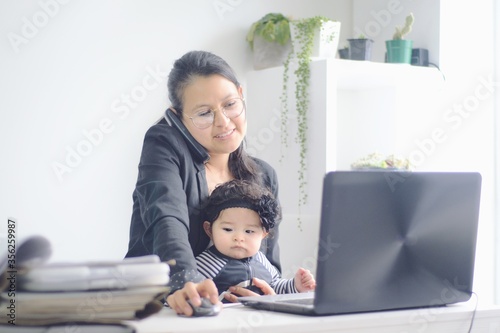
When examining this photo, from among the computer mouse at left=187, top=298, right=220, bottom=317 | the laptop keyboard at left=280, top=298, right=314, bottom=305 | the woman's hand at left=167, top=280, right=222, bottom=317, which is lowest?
the laptop keyboard at left=280, top=298, right=314, bottom=305

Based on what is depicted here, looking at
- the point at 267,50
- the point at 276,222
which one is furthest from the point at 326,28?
the point at 276,222

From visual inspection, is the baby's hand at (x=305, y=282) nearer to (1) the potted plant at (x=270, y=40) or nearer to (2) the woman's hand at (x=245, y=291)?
(2) the woman's hand at (x=245, y=291)

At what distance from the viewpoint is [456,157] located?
3.57 meters

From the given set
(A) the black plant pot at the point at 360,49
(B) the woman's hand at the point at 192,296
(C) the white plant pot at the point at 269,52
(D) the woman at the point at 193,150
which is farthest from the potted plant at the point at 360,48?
(B) the woman's hand at the point at 192,296

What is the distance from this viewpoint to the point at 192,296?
135 cm

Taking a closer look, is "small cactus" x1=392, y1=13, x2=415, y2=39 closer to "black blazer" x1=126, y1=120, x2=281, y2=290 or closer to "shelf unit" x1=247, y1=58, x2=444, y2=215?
"shelf unit" x1=247, y1=58, x2=444, y2=215

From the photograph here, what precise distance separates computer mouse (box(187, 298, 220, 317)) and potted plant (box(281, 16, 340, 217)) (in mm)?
1990

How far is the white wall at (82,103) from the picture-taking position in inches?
118

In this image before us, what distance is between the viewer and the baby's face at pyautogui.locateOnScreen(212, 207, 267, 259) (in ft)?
6.21

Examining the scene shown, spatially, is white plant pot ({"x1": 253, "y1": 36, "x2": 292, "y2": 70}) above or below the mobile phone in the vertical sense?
above

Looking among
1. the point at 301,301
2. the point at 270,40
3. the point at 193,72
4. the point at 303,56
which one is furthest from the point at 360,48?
the point at 301,301

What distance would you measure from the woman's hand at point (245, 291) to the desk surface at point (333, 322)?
225 millimetres

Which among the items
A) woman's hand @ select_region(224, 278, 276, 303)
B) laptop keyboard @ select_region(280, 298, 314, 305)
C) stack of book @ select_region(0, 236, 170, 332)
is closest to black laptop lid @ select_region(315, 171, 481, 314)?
laptop keyboard @ select_region(280, 298, 314, 305)

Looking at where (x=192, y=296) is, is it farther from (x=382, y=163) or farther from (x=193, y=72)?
(x=382, y=163)
